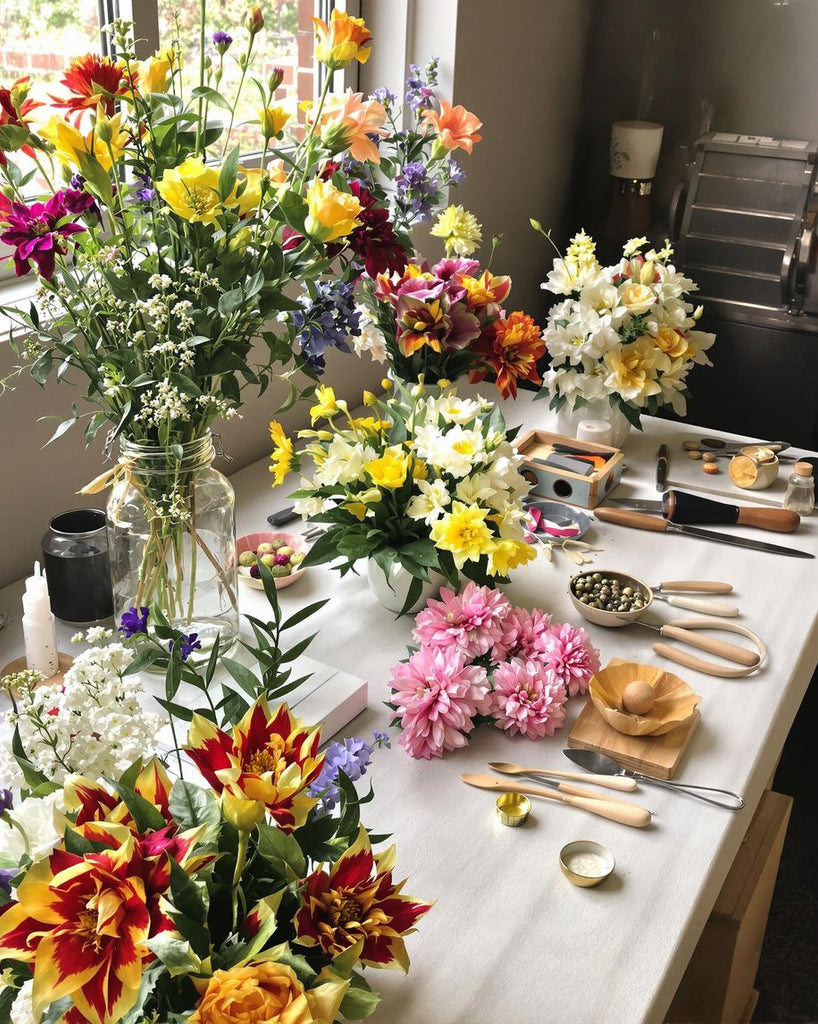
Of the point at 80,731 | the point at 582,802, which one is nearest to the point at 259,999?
the point at 80,731

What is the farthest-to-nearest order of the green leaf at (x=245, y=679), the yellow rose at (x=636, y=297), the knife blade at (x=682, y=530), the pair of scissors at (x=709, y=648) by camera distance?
the yellow rose at (x=636, y=297)
the knife blade at (x=682, y=530)
the pair of scissors at (x=709, y=648)
the green leaf at (x=245, y=679)

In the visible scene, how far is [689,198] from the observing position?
268cm

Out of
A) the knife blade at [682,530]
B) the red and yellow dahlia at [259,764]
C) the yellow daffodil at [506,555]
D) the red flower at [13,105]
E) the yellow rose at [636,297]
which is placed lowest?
the knife blade at [682,530]

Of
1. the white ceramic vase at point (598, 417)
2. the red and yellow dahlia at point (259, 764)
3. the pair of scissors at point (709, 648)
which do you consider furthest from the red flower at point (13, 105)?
the white ceramic vase at point (598, 417)

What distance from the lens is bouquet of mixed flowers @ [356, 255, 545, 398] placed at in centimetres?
148

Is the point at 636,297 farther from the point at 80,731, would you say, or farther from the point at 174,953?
the point at 174,953

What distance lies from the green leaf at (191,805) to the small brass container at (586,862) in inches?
16.9

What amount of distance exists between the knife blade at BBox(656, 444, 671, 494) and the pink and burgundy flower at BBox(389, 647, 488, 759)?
74cm

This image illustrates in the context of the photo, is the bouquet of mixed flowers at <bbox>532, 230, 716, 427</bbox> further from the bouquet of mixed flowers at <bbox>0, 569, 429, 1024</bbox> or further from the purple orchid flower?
the bouquet of mixed flowers at <bbox>0, 569, 429, 1024</bbox>

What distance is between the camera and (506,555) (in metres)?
1.17

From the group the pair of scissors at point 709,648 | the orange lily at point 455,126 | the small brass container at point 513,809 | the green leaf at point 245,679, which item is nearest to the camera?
the green leaf at point 245,679

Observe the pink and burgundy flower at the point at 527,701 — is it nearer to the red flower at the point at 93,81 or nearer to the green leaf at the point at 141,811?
the green leaf at the point at 141,811

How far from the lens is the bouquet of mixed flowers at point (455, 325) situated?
1.48 metres

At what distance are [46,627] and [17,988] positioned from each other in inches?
22.5
